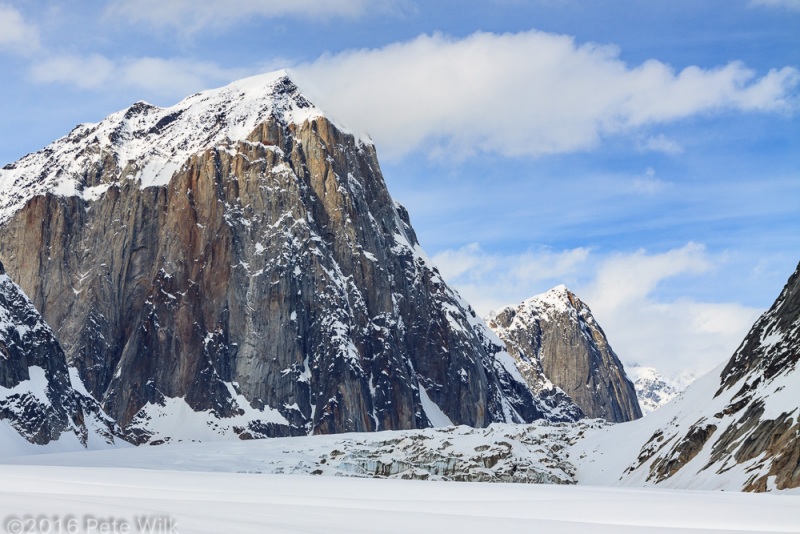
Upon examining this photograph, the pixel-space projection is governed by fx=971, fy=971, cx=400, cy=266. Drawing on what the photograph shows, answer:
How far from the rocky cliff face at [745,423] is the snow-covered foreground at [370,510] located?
25174 mm

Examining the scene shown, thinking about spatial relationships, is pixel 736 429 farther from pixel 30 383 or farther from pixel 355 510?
pixel 30 383

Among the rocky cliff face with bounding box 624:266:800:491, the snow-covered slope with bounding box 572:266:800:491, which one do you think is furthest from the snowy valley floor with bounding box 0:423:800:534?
the snow-covered slope with bounding box 572:266:800:491

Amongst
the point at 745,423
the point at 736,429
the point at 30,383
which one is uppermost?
the point at 30,383

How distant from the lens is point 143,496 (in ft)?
98.5

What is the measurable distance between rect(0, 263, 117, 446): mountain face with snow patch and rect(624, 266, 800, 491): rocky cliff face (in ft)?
399

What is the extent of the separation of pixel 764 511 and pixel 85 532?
20.8 meters

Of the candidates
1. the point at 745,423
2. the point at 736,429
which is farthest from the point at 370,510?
the point at 736,429

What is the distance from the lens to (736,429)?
7394 centimetres

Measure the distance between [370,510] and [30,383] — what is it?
175252 mm

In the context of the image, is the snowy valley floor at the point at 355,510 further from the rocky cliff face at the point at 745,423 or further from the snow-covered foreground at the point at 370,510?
the rocky cliff face at the point at 745,423

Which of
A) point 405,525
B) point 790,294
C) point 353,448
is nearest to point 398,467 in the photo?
point 353,448

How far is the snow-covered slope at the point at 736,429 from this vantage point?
63.0 meters

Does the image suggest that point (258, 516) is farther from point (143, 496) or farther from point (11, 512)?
point (143, 496)

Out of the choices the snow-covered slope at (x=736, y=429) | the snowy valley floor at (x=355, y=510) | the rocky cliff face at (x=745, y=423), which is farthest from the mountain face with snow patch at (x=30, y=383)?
the snowy valley floor at (x=355, y=510)
